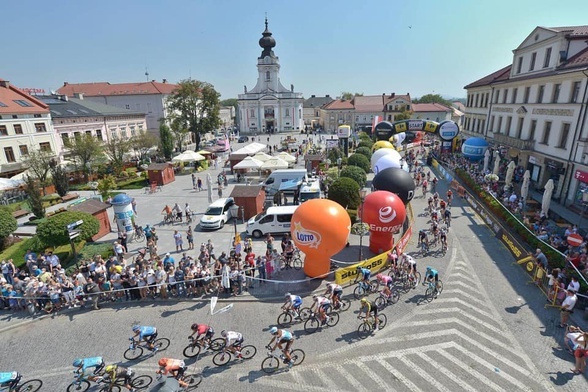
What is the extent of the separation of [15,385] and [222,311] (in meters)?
6.01

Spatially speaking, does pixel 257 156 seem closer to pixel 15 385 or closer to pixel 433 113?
pixel 15 385

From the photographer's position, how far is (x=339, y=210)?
1356 centimetres

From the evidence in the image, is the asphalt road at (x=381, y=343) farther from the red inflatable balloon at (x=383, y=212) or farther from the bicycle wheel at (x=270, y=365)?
the red inflatable balloon at (x=383, y=212)

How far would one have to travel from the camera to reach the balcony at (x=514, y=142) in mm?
29688

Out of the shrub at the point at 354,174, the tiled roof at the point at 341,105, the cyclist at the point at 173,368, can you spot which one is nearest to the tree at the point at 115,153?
the shrub at the point at 354,174

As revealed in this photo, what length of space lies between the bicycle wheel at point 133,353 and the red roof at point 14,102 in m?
38.2

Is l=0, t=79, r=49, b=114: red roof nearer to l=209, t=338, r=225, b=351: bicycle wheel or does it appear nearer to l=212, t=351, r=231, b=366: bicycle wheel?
l=209, t=338, r=225, b=351: bicycle wheel

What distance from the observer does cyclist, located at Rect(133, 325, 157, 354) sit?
33.6ft

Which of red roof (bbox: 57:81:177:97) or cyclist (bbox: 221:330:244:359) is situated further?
red roof (bbox: 57:81:177:97)

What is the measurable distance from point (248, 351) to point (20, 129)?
4186 centimetres

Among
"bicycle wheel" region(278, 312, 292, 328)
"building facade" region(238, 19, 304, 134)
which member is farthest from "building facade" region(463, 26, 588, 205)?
"building facade" region(238, 19, 304, 134)

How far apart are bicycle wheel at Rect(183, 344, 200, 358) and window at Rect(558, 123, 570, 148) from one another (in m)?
29.5

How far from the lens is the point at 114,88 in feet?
257

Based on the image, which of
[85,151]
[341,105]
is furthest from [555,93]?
[341,105]
